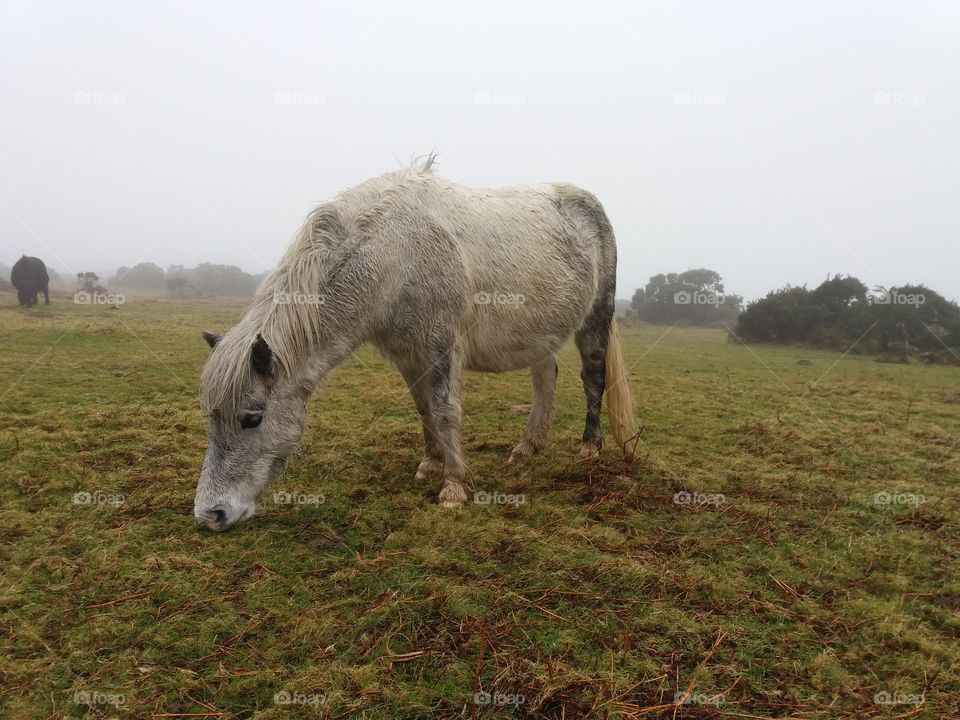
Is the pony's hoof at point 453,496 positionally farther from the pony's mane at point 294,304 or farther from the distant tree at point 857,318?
the distant tree at point 857,318

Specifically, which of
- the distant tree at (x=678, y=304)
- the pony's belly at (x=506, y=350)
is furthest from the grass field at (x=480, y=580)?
the distant tree at (x=678, y=304)

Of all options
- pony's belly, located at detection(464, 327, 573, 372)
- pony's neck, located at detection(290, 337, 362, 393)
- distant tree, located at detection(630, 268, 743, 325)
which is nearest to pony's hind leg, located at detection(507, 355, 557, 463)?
pony's belly, located at detection(464, 327, 573, 372)

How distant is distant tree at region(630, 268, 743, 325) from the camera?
2873 cm

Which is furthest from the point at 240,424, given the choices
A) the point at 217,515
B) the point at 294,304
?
the point at 294,304

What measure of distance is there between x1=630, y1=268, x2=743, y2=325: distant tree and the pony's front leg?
2617 centimetres

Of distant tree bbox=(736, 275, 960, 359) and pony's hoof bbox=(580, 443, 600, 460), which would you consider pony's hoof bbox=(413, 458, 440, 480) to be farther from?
distant tree bbox=(736, 275, 960, 359)

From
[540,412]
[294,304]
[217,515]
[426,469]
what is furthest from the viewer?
[540,412]

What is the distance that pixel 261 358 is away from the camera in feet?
10.0

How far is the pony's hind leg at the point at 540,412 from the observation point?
526 centimetres

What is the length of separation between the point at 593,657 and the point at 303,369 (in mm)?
2378

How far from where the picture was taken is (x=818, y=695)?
2.19 m

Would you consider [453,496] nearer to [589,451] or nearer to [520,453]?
[520,453]

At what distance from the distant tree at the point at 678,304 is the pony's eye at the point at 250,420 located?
27.5m

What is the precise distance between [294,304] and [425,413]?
60.4 inches
